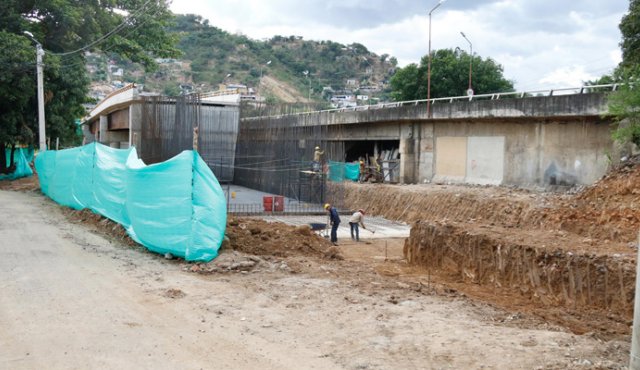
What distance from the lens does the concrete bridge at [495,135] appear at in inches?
807

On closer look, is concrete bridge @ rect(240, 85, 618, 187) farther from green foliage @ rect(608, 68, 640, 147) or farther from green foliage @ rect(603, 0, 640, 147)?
green foliage @ rect(608, 68, 640, 147)

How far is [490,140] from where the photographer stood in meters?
24.7

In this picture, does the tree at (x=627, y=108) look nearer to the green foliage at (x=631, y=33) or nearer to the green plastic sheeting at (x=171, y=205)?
the green foliage at (x=631, y=33)

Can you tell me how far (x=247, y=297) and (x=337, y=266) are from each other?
Result: 282 cm

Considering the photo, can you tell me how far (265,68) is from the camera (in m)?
109

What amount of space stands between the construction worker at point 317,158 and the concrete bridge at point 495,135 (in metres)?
0.72

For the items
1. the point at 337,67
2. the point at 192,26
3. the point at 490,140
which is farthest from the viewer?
the point at 192,26

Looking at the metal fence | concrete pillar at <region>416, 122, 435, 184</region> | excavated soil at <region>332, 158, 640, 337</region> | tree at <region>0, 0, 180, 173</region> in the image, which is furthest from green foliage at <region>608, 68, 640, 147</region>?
tree at <region>0, 0, 180, 173</region>

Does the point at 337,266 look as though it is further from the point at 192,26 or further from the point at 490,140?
the point at 192,26

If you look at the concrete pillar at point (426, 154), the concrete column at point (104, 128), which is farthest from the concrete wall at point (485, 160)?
the concrete column at point (104, 128)

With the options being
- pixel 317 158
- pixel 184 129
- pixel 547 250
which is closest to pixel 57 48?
pixel 184 129

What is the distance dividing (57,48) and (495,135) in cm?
2515

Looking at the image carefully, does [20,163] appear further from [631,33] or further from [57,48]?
[631,33]

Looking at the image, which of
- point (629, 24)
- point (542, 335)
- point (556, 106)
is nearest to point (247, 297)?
point (542, 335)
